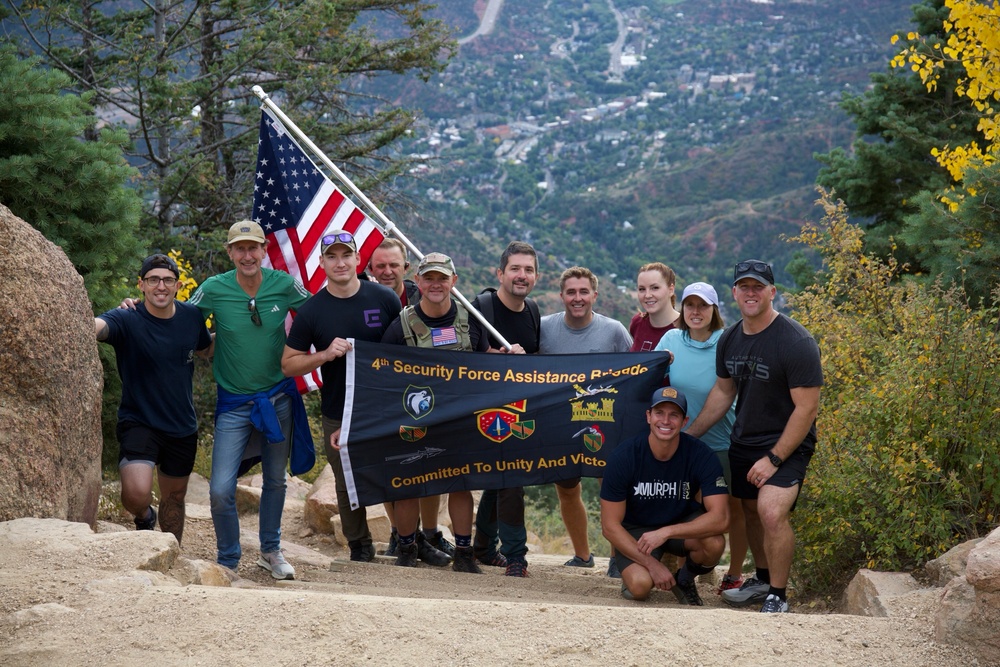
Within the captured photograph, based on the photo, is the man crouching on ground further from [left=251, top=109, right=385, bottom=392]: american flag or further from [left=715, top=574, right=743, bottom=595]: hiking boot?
[left=251, top=109, right=385, bottom=392]: american flag

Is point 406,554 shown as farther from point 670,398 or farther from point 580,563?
point 670,398

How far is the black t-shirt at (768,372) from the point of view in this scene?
20.4 ft

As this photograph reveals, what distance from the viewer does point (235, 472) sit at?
23.5ft

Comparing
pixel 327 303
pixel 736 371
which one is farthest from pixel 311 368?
pixel 736 371

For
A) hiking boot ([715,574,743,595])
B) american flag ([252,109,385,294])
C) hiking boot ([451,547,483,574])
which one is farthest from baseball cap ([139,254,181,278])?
hiking boot ([715,574,743,595])

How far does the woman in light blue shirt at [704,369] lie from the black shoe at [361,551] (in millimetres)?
2866

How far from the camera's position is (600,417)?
754cm

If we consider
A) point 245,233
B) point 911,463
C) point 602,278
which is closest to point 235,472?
point 245,233

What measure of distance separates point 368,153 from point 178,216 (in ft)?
14.1

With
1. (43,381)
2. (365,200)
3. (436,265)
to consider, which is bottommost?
(43,381)

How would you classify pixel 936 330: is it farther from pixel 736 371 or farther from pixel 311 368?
pixel 311 368

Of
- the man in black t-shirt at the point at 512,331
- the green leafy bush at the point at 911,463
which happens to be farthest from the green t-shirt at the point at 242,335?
the green leafy bush at the point at 911,463

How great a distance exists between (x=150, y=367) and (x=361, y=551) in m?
2.36

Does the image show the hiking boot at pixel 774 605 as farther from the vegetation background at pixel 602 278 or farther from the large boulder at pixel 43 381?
the large boulder at pixel 43 381
